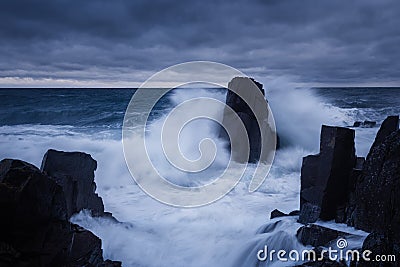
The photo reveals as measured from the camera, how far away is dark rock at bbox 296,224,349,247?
415 centimetres

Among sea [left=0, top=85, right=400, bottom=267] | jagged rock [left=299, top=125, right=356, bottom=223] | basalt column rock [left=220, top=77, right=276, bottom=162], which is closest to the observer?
jagged rock [left=299, top=125, right=356, bottom=223]

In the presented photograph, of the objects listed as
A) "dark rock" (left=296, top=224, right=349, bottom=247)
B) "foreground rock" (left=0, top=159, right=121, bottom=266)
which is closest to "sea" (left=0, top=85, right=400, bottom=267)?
"dark rock" (left=296, top=224, right=349, bottom=247)

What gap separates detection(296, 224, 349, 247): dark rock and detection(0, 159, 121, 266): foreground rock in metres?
3.00

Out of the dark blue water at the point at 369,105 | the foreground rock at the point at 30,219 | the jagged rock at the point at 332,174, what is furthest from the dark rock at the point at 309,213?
the dark blue water at the point at 369,105

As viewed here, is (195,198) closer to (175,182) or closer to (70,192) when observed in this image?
(175,182)

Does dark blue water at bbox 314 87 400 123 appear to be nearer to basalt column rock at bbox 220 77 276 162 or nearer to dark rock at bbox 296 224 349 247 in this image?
basalt column rock at bbox 220 77 276 162

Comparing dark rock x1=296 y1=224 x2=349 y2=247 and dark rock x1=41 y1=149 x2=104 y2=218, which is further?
dark rock x1=41 y1=149 x2=104 y2=218

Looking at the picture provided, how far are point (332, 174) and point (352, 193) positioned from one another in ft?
1.26

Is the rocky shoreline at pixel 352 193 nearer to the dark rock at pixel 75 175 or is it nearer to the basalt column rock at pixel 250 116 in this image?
the dark rock at pixel 75 175

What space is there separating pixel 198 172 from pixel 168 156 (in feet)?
9.11

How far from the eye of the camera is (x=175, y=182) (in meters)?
10.1

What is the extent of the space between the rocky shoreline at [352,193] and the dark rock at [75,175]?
11.0ft

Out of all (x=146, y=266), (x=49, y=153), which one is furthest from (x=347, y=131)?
(x=49, y=153)

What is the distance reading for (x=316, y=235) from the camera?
437 cm
